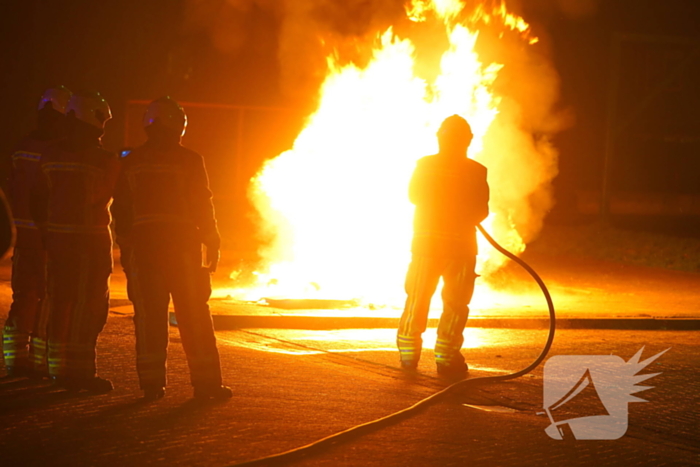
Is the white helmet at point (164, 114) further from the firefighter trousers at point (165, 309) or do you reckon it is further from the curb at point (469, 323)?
the curb at point (469, 323)

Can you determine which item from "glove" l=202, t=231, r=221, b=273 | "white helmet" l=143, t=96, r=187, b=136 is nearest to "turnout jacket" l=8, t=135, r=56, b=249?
"white helmet" l=143, t=96, r=187, b=136

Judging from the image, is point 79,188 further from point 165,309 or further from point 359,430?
point 359,430

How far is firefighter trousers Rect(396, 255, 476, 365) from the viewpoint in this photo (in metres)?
7.59

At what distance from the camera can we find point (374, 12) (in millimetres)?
19109

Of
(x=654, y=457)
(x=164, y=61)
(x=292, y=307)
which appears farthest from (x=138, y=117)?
(x=654, y=457)

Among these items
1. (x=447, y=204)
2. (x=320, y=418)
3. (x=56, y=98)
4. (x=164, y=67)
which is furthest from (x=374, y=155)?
(x=164, y=67)

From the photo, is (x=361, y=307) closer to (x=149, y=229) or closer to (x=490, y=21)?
(x=490, y=21)

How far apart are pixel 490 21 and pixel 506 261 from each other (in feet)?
17.3

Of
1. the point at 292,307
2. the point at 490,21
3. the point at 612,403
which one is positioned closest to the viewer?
the point at 612,403

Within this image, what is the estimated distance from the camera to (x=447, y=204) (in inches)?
303

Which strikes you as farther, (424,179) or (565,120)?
A: (565,120)

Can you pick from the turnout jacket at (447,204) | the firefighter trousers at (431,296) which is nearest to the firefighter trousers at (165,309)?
the firefighter trousers at (431,296)

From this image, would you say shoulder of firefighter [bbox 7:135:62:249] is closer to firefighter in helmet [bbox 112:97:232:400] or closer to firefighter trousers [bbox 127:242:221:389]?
firefighter in helmet [bbox 112:97:232:400]

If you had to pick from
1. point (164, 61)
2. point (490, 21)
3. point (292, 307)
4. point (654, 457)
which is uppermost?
point (164, 61)
